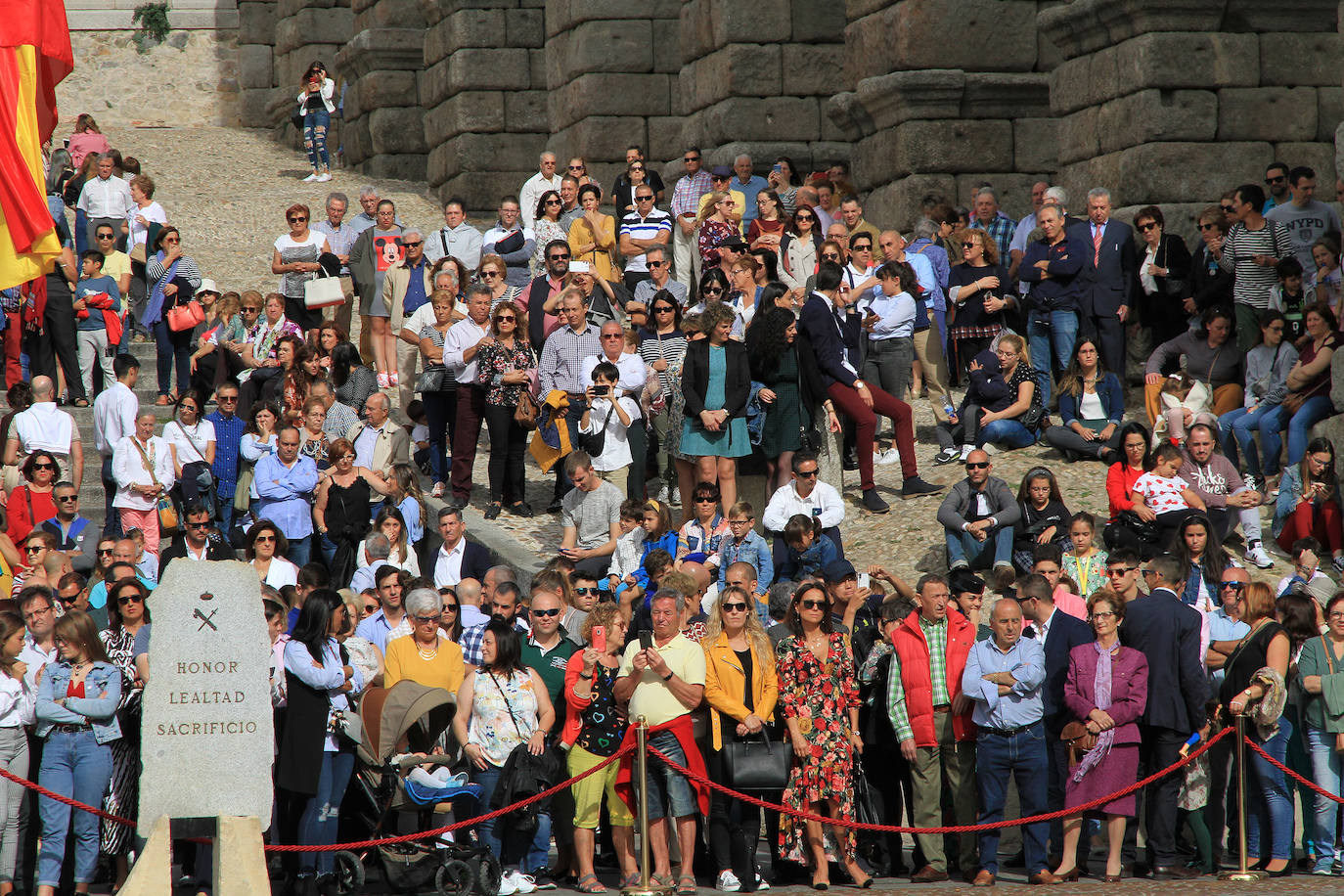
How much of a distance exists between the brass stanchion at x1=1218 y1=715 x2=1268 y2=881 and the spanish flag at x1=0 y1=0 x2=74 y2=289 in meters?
6.42

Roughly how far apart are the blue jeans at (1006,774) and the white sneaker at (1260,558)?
3566 mm

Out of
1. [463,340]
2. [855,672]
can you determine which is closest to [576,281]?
[463,340]

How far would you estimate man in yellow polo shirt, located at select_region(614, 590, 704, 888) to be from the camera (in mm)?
8891

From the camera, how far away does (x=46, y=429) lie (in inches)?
551

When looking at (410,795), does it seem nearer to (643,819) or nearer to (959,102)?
(643,819)

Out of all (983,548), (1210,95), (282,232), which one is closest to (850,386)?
(983,548)

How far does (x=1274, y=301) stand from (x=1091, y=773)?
5719 millimetres

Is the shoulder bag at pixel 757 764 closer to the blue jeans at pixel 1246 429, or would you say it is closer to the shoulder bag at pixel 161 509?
the blue jeans at pixel 1246 429

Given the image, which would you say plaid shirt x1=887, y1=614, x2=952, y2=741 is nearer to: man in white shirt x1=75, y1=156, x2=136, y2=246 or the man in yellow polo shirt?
the man in yellow polo shirt

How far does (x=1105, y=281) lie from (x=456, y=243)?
634cm

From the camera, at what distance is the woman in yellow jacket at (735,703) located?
29.5 ft

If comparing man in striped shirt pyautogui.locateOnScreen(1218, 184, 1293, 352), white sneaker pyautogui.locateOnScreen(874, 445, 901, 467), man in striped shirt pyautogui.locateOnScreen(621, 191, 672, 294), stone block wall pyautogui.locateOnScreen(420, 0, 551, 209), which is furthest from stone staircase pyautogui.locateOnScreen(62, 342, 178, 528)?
man in striped shirt pyautogui.locateOnScreen(1218, 184, 1293, 352)

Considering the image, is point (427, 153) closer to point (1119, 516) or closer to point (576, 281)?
point (576, 281)

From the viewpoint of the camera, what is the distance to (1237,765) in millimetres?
9062
